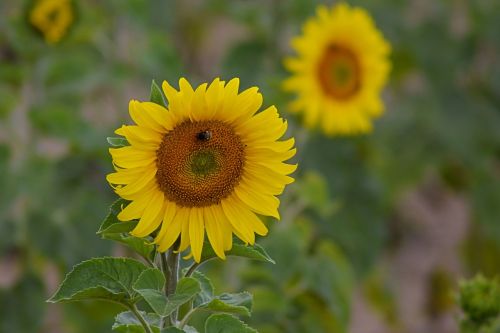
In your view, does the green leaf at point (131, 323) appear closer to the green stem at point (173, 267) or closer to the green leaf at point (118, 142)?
the green stem at point (173, 267)

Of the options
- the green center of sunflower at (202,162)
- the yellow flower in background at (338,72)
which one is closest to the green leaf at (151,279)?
the green center of sunflower at (202,162)

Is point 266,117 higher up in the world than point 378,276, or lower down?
lower down

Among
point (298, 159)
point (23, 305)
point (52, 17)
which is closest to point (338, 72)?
point (298, 159)

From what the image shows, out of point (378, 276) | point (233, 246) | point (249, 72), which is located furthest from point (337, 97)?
point (233, 246)

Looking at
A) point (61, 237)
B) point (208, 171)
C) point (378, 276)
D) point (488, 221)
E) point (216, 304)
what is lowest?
point (216, 304)

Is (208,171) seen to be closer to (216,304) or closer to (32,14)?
(216,304)

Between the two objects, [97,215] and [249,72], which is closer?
[97,215]

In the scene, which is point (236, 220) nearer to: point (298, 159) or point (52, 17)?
point (52, 17)
